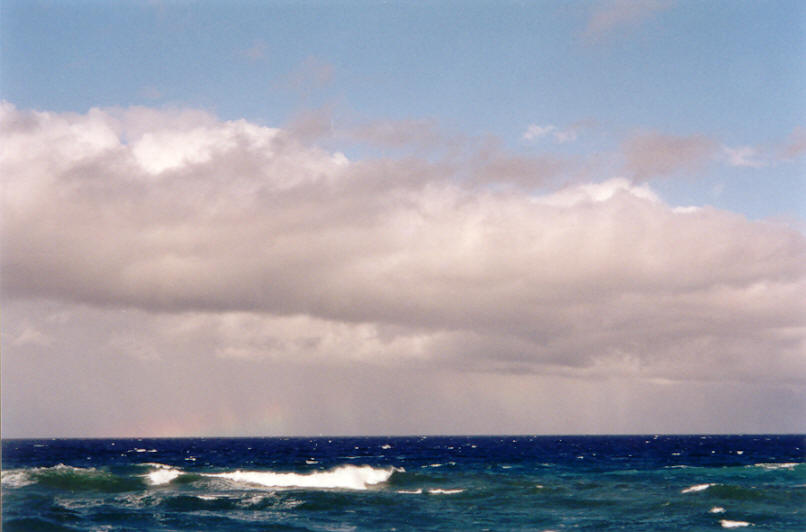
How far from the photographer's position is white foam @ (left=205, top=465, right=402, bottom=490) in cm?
5506

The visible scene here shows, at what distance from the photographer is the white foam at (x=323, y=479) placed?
5506 cm

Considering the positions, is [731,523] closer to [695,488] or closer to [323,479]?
[695,488]

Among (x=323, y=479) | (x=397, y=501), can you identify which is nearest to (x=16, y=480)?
(x=323, y=479)

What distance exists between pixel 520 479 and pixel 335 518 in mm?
24695

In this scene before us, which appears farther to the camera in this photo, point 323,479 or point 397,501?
point 323,479

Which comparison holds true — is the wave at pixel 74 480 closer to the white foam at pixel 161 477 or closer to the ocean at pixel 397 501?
the ocean at pixel 397 501

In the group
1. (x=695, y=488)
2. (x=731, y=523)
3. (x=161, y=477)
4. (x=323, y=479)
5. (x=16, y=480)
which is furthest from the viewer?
(x=323, y=479)

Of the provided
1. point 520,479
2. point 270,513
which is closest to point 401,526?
point 270,513

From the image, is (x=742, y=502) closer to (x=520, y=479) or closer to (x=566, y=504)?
(x=566, y=504)

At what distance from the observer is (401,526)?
35500 mm

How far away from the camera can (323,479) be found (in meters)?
61.2

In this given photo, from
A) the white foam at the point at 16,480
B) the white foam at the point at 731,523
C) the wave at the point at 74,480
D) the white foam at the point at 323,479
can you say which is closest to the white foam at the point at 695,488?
the white foam at the point at 731,523

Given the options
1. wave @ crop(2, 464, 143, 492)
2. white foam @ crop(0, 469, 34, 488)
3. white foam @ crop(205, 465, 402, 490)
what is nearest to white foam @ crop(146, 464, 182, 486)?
wave @ crop(2, 464, 143, 492)

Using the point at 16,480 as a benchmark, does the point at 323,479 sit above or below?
Result: below
